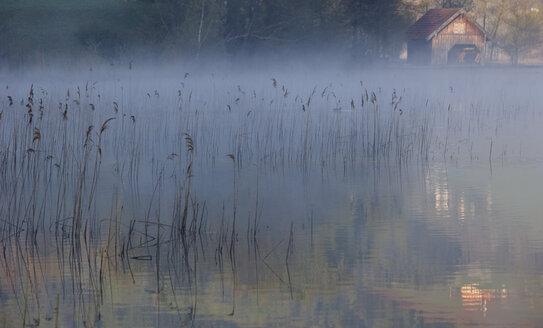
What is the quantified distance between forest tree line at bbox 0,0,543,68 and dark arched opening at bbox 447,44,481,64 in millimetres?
21961

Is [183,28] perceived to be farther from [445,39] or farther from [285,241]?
[445,39]

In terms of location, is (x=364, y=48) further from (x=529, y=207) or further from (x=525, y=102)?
(x=529, y=207)

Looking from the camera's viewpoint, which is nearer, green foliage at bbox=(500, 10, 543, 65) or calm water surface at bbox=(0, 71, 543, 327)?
calm water surface at bbox=(0, 71, 543, 327)

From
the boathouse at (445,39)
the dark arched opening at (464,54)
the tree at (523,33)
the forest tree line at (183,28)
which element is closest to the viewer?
Answer: the forest tree line at (183,28)

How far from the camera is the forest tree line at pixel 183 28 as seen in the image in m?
37.7

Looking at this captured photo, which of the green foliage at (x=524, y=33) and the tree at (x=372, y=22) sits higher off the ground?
the green foliage at (x=524, y=33)

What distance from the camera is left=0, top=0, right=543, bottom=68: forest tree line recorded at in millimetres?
37719

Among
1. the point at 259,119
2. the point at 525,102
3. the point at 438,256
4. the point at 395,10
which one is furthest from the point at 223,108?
the point at 395,10

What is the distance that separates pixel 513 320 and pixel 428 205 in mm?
4613

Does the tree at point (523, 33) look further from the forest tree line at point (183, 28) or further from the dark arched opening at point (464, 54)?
the forest tree line at point (183, 28)

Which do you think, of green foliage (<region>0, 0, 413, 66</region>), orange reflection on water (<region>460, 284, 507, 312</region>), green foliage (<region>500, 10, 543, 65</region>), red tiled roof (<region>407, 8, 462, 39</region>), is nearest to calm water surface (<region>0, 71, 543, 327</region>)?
orange reflection on water (<region>460, 284, 507, 312</region>)

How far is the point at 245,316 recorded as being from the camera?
5.88 metres

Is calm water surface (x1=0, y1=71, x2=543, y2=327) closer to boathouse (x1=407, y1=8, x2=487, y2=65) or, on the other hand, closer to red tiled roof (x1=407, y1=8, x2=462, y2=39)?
boathouse (x1=407, y1=8, x2=487, y2=65)

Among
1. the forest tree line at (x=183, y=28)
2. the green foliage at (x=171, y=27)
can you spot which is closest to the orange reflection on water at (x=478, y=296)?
the green foliage at (x=171, y=27)
